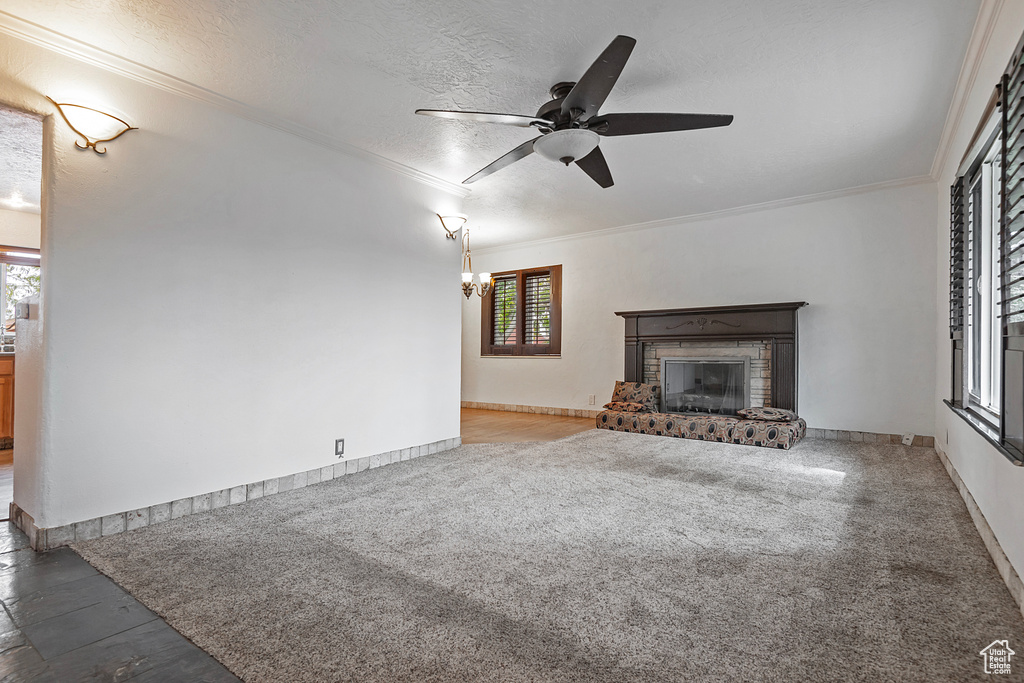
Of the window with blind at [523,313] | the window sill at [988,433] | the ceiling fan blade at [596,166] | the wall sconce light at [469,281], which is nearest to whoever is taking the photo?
the window sill at [988,433]

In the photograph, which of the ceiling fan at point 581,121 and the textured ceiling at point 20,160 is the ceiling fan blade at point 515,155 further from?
the textured ceiling at point 20,160

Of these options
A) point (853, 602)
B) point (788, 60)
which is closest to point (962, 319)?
point (788, 60)

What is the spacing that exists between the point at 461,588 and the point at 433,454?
8.85 feet

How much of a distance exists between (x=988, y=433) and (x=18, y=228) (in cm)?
837

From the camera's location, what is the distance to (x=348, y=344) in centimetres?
401

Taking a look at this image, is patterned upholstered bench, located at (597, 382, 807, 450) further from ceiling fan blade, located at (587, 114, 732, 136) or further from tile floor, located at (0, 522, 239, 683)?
tile floor, located at (0, 522, 239, 683)

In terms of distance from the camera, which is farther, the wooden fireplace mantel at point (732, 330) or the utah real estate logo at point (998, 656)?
the wooden fireplace mantel at point (732, 330)

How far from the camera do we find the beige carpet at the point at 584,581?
1.58 m

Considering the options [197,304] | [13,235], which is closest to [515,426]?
[197,304]

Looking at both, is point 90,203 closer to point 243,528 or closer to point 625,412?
point 243,528

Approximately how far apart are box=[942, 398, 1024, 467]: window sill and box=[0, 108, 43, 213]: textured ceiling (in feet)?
16.1

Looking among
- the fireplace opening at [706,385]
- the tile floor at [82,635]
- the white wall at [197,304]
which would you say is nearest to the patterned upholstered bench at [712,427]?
the fireplace opening at [706,385]

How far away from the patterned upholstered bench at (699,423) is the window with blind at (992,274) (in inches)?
57.4

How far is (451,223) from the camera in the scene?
4.89m
